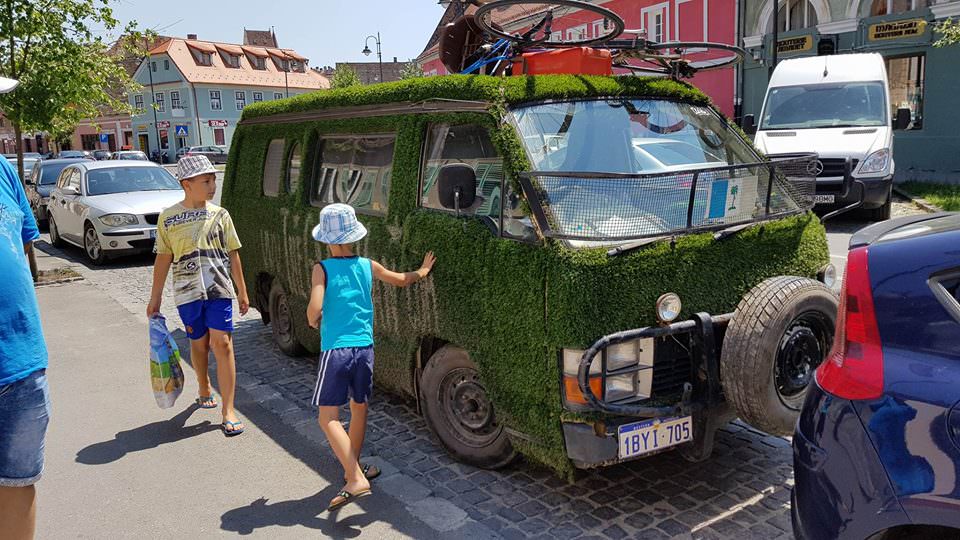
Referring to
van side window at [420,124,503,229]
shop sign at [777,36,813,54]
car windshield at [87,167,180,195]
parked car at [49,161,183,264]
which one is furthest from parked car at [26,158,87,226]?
shop sign at [777,36,813,54]

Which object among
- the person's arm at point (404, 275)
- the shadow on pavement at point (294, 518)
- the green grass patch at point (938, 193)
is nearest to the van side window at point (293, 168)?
the person's arm at point (404, 275)

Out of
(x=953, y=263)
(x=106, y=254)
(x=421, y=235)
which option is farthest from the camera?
(x=106, y=254)

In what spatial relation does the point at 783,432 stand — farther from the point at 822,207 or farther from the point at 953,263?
the point at 822,207

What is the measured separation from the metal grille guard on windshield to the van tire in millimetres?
516

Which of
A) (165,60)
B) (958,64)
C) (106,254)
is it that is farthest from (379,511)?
(165,60)

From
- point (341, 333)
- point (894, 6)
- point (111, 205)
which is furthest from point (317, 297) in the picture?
point (894, 6)

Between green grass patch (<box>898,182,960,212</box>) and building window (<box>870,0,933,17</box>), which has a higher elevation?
building window (<box>870,0,933,17</box>)

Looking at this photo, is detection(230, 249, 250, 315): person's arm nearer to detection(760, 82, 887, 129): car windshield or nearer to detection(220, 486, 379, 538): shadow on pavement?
detection(220, 486, 379, 538): shadow on pavement

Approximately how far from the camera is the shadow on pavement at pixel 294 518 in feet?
13.1

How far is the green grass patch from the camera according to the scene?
1484cm

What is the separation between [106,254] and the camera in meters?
12.9

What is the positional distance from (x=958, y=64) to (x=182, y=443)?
2190 centimetres

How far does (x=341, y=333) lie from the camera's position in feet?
13.8

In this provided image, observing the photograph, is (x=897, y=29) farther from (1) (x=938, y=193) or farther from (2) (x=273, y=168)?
(2) (x=273, y=168)
